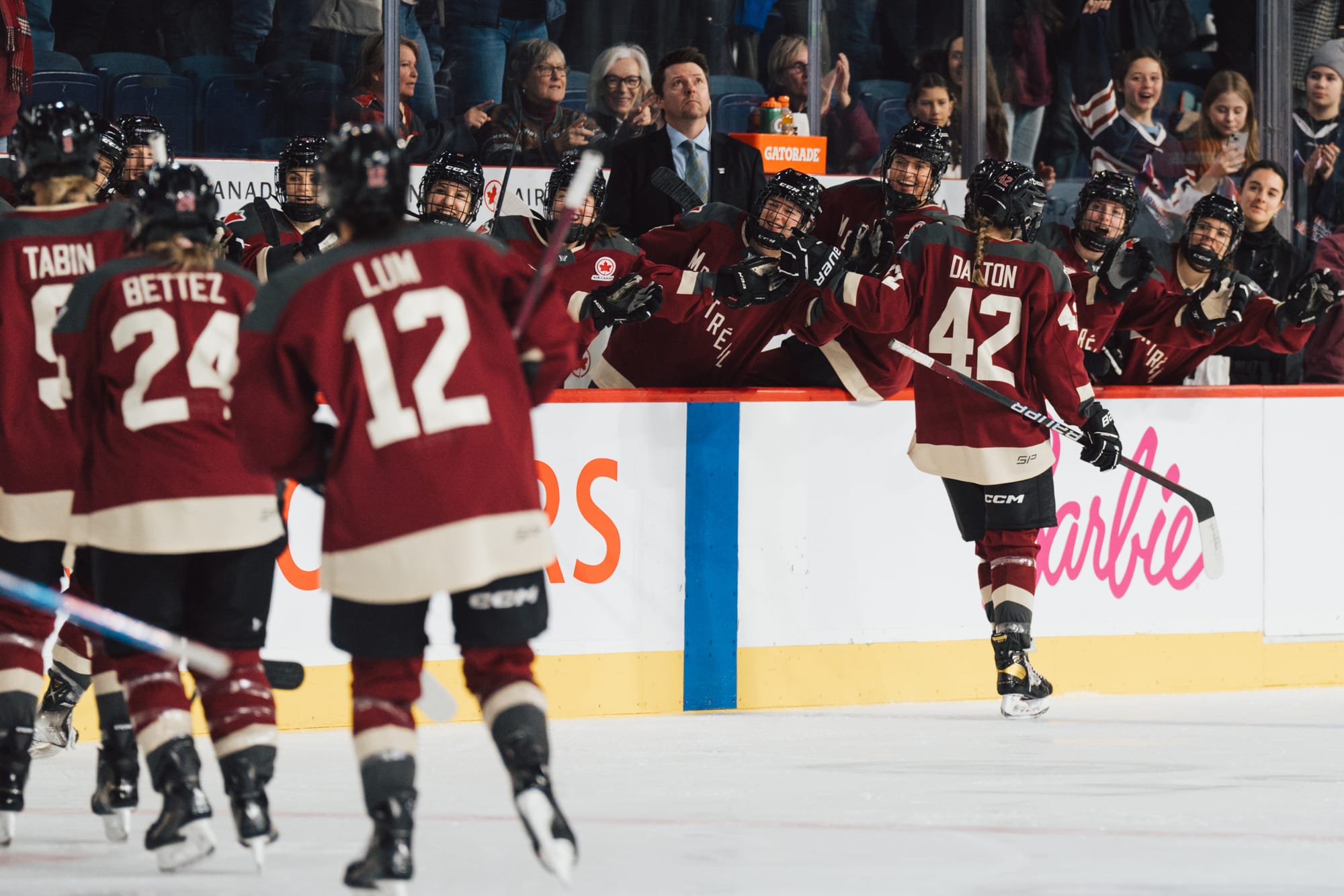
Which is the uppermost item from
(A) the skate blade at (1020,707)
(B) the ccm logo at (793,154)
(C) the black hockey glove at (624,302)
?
(B) the ccm logo at (793,154)

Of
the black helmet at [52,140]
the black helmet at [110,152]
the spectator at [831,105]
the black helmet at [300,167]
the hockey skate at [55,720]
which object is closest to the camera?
the black helmet at [52,140]

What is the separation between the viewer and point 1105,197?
17.5ft

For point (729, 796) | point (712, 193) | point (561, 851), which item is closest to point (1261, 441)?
point (712, 193)

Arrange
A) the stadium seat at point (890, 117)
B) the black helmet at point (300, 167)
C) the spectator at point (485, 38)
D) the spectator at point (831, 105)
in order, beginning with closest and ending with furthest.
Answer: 1. the black helmet at point (300, 167)
2. the spectator at point (485, 38)
3. the spectator at point (831, 105)
4. the stadium seat at point (890, 117)

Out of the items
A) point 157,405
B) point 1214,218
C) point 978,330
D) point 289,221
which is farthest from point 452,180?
point 1214,218

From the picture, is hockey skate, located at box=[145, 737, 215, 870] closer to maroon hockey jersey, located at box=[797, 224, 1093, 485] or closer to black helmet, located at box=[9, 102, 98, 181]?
black helmet, located at box=[9, 102, 98, 181]

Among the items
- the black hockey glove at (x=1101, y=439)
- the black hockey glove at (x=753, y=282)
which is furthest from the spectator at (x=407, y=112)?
the black hockey glove at (x=1101, y=439)

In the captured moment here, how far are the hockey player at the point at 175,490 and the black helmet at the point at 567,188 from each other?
5.90 feet

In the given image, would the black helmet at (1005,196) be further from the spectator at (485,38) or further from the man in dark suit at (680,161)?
the spectator at (485,38)

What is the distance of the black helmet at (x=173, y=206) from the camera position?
3035mm

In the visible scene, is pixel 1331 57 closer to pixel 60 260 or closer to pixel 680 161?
pixel 680 161

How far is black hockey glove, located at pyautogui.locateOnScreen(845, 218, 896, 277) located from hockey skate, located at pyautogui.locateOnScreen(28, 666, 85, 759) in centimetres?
230

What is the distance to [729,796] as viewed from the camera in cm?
373

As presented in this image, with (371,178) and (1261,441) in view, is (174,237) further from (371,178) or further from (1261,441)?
(1261,441)
